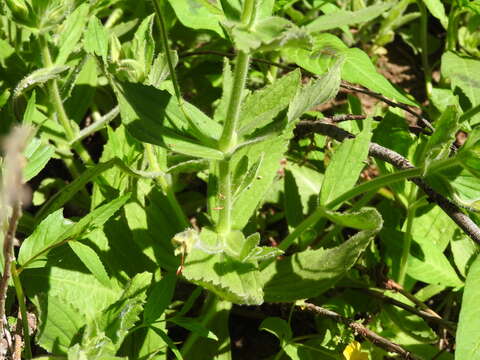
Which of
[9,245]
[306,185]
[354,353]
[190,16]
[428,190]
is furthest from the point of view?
[306,185]

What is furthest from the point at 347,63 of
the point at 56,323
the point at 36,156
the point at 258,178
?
the point at 56,323

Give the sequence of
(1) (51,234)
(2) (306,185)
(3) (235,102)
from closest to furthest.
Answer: (3) (235,102) < (1) (51,234) < (2) (306,185)

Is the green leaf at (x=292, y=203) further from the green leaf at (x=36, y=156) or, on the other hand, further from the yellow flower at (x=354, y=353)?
the green leaf at (x=36, y=156)

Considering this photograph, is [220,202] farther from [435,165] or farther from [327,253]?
[435,165]

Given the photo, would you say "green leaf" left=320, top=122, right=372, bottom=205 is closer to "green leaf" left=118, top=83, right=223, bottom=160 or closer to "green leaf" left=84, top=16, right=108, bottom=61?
"green leaf" left=118, top=83, right=223, bottom=160

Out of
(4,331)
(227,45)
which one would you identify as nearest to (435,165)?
(4,331)

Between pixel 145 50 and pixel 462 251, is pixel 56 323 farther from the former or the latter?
pixel 462 251

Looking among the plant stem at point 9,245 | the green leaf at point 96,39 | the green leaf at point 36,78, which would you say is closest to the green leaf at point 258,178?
the green leaf at point 96,39

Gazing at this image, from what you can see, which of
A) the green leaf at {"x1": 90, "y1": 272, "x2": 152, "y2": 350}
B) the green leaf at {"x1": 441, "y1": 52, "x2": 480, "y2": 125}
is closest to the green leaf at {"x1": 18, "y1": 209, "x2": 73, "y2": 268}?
the green leaf at {"x1": 90, "y1": 272, "x2": 152, "y2": 350}
